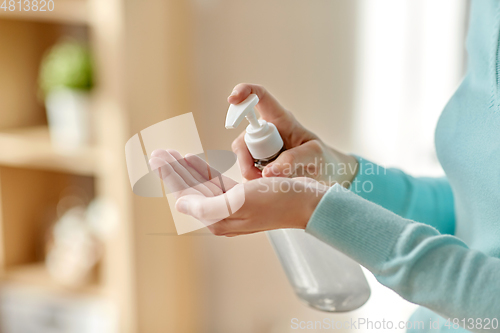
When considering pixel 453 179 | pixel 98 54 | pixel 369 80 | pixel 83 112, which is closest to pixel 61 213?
pixel 83 112

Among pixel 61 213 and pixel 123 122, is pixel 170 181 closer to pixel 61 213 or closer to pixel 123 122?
pixel 123 122

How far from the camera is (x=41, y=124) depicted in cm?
108

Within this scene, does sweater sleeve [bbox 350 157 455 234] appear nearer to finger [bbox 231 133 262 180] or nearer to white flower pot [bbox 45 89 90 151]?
finger [bbox 231 133 262 180]

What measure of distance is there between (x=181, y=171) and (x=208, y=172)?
2 centimetres

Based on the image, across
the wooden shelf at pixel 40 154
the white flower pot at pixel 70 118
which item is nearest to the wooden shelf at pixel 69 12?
the white flower pot at pixel 70 118

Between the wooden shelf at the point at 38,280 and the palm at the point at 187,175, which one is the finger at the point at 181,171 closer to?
the palm at the point at 187,175

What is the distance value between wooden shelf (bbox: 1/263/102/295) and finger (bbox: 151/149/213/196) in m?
0.68

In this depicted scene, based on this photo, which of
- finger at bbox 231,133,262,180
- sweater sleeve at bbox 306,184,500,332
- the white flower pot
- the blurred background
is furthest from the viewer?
the white flower pot

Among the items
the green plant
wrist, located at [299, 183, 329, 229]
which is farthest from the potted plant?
wrist, located at [299, 183, 329, 229]

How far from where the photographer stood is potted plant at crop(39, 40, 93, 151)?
879 millimetres

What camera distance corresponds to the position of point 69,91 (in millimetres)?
891

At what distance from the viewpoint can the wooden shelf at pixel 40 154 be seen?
3.02ft

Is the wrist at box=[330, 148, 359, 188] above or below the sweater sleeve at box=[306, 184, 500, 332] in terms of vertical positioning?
above

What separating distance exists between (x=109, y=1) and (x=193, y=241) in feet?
1.72
